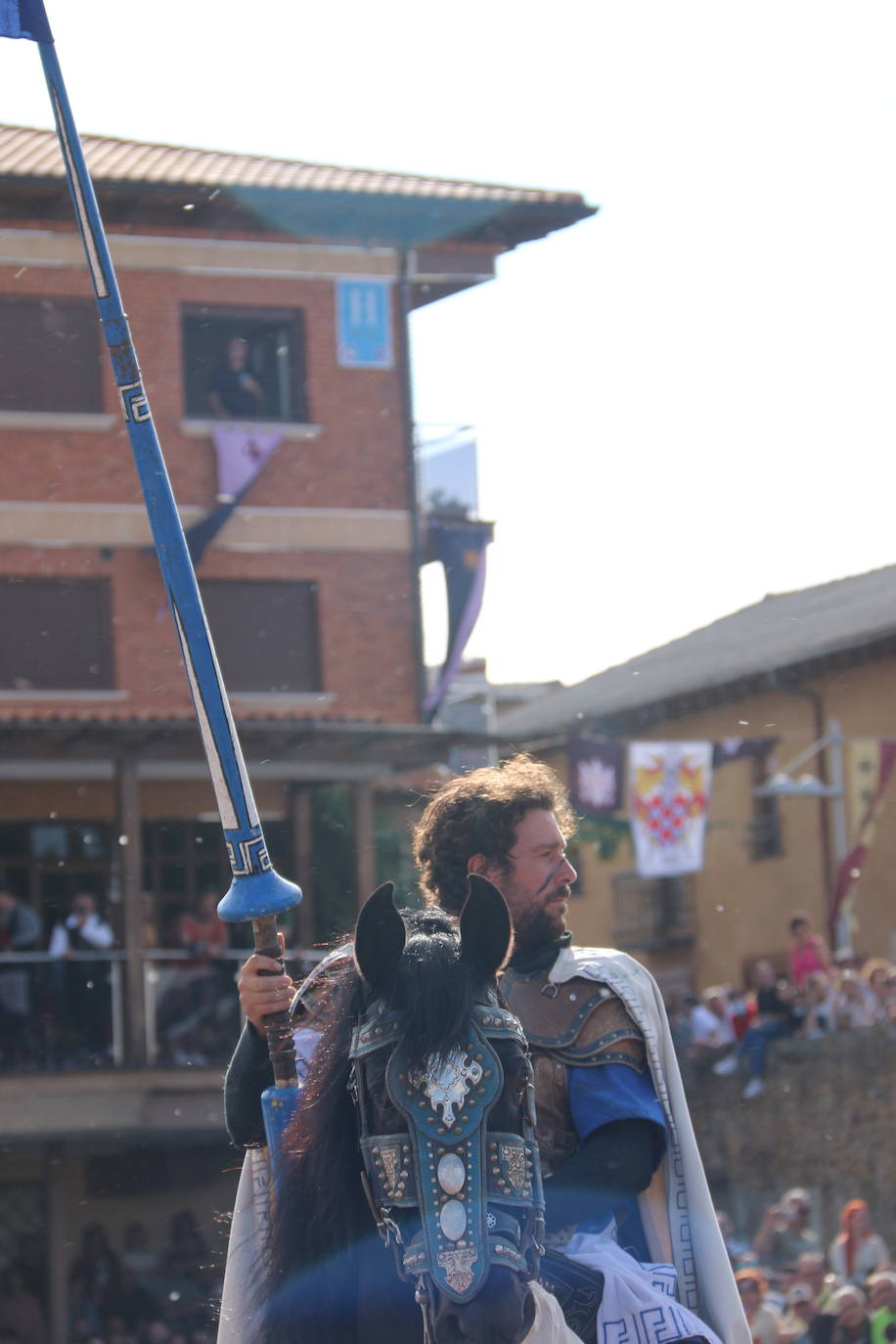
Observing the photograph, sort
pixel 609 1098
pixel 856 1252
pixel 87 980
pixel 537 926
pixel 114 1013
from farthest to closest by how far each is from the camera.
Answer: pixel 114 1013 < pixel 87 980 < pixel 856 1252 < pixel 537 926 < pixel 609 1098

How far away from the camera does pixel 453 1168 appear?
3094mm

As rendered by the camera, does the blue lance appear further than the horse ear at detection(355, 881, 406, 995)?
Yes

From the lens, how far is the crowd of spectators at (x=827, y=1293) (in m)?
11.3

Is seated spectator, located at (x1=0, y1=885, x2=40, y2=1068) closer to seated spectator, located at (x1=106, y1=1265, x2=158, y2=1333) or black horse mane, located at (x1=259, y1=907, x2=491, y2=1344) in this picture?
seated spectator, located at (x1=106, y1=1265, x2=158, y2=1333)

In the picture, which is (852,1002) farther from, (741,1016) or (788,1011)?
(741,1016)

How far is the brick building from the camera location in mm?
20906

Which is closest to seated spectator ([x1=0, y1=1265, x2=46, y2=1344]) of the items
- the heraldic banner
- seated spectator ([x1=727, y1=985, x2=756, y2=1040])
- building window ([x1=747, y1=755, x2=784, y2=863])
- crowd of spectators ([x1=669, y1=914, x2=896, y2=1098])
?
crowd of spectators ([x1=669, y1=914, x2=896, y2=1098])

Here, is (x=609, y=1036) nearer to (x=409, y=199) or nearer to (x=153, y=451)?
(x=153, y=451)

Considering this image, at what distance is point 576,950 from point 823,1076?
17.1 m

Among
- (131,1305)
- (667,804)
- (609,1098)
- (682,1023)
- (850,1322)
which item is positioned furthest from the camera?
(667,804)

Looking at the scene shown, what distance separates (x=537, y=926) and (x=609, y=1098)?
42cm

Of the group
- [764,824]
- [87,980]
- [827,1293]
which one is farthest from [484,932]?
[764,824]

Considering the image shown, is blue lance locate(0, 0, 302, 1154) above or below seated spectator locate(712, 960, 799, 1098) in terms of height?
above

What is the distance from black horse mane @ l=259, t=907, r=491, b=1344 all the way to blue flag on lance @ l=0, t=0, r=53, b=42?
172cm
